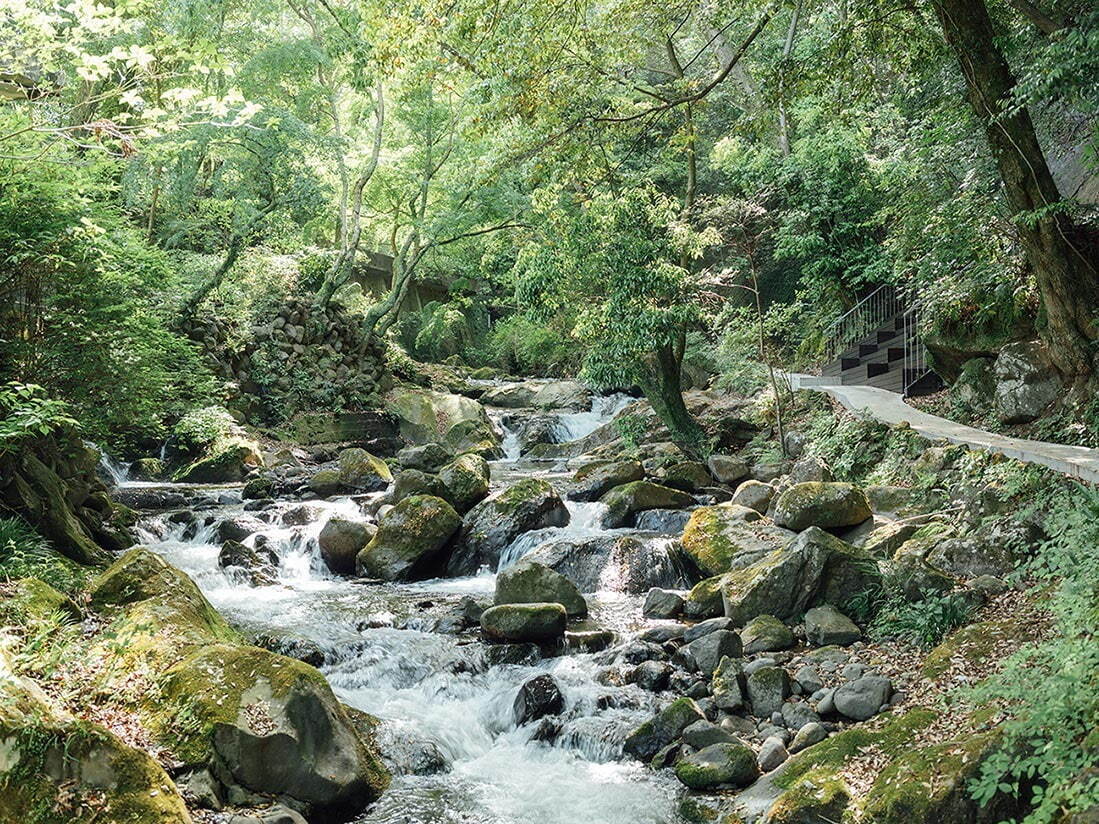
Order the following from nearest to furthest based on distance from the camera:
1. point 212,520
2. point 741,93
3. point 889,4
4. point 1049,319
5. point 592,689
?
point 592,689, point 1049,319, point 889,4, point 212,520, point 741,93

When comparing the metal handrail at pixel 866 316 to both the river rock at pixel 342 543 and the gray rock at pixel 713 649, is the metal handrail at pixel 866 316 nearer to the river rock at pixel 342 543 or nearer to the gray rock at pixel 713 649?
the river rock at pixel 342 543

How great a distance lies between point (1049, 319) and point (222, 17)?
56.2 ft

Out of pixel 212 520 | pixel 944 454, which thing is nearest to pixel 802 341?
pixel 944 454

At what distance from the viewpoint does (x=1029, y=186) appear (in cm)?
751

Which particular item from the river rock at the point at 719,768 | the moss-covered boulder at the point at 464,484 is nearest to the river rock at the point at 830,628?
the river rock at the point at 719,768

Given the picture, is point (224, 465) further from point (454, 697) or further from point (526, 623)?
point (454, 697)

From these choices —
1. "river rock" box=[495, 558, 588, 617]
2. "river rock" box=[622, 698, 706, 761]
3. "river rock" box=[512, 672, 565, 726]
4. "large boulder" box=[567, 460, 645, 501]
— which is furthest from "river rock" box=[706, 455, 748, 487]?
"river rock" box=[622, 698, 706, 761]

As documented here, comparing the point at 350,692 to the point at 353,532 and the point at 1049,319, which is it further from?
the point at 1049,319

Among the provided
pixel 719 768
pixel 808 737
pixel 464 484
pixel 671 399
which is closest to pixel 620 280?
pixel 671 399

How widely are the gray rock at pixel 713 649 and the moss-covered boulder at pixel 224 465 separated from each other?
1109 centimetres

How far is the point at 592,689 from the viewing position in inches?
260

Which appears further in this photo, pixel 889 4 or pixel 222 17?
pixel 222 17

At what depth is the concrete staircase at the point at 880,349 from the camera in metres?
14.3

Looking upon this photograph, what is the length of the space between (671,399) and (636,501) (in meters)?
3.88
